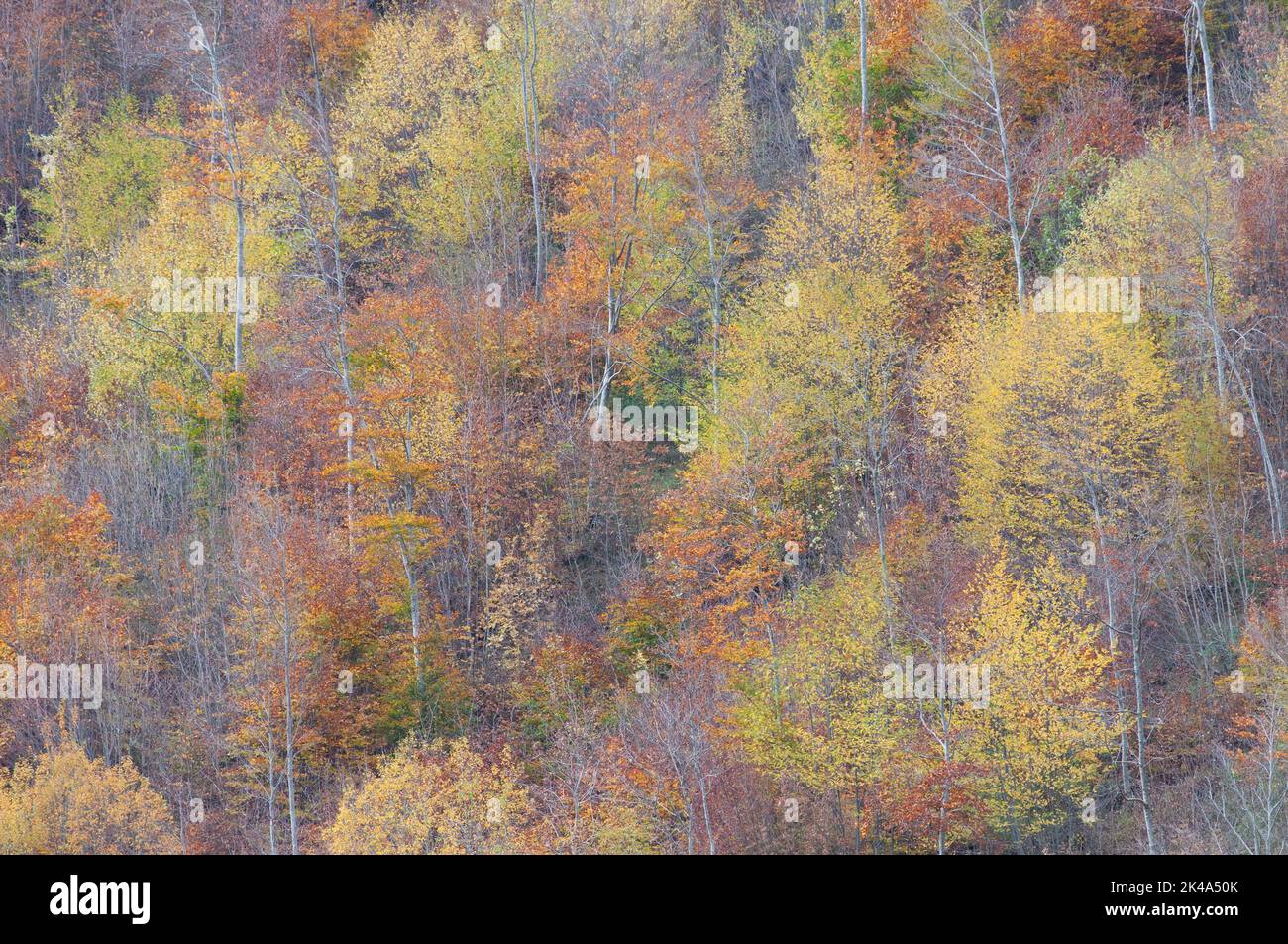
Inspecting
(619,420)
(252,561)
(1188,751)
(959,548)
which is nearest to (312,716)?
(252,561)

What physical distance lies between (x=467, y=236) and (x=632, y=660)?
61.6 ft

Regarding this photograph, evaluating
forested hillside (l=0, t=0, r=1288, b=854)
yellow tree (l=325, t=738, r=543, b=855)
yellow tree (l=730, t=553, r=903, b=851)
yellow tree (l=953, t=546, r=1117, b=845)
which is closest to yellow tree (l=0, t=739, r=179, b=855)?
forested hillside (l=0, t=0, r=1288, b=854)

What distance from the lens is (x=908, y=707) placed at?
2914 cm

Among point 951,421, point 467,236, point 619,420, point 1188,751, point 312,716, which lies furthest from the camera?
point 467,236

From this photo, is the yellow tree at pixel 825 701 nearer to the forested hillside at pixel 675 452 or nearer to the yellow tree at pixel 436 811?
the forested hillside at pixel 675 452

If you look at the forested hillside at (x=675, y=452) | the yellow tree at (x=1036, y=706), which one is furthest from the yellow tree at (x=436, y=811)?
the yellow tree at (x=1036, y=706)

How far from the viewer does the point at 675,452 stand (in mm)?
38938

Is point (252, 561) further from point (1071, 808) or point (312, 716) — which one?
→ point (1071, 808)

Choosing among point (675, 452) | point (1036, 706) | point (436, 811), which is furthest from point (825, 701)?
point (675, 452)

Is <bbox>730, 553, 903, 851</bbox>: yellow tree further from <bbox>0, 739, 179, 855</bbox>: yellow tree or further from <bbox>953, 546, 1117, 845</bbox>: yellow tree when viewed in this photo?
<bbox>0, 739, 179, 855</bbox>: yellow tree

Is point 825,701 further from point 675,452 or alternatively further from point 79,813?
point 79,813

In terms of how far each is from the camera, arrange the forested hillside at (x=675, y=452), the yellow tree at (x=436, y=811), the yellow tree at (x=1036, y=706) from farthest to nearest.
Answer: the forested hillside at (x=675, y=452), the yellow tree at (x=1036, y=706), the yellow tree at (x=436, y=811)

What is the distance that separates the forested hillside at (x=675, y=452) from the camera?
28250 millimetres

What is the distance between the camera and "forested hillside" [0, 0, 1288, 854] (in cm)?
2825
